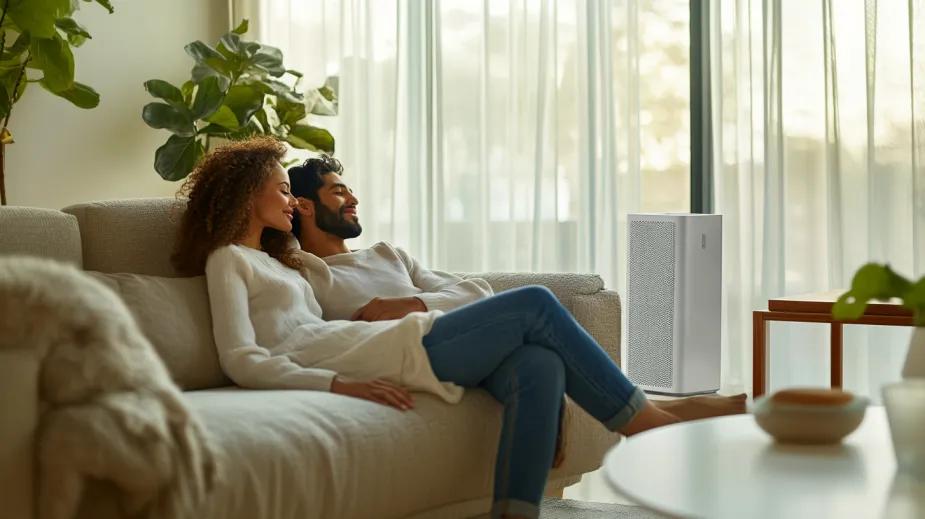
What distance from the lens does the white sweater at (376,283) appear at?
3035mm

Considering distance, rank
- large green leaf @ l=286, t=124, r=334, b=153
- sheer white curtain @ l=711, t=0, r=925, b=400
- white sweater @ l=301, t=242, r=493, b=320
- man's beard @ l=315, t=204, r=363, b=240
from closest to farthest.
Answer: white sweater @ l=301, t=242, r=493, b=320 < man's beard @ l=315, t=204, r=363, b=240 < sheer white curtain @ l=711, t=0, r=925, b=400 < large green leaf @ l=286, t=124, r=334, b=153

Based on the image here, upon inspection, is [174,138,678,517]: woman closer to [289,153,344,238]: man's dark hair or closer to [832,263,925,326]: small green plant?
[289,153,344,238]: man's dark hair

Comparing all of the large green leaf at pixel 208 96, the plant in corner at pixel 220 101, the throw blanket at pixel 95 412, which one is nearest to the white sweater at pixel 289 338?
the throw blanket at pixel 95 412

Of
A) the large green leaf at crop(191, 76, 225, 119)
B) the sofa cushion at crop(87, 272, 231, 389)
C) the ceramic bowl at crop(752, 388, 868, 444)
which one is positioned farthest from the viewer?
the large green leaf at crop(191, 76, 225, 119)

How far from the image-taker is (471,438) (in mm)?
2541

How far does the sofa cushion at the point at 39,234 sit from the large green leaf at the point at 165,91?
1.99m

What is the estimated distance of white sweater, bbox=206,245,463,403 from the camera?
2.55 metres

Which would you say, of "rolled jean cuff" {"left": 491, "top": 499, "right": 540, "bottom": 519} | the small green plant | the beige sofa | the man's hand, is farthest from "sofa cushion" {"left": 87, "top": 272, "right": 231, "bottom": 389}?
the small green plant

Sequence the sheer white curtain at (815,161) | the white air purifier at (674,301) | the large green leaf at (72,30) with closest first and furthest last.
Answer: the white air purifier at (674,301) < the sheer white curtain at (815,161) < the large green leaf at (72,30)

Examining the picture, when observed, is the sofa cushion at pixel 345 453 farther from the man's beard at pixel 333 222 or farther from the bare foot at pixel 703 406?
the man's beard at pixel 333 222

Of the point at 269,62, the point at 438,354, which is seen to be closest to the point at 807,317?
the point at 438,354

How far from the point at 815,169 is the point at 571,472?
172 centimetres

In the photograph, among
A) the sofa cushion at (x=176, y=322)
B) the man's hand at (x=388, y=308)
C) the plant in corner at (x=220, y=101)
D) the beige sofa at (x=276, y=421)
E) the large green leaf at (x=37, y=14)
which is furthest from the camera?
the plant in corner at (x=220, y=101)

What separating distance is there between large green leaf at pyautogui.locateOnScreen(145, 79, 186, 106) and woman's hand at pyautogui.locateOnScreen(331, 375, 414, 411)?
7.87ft
